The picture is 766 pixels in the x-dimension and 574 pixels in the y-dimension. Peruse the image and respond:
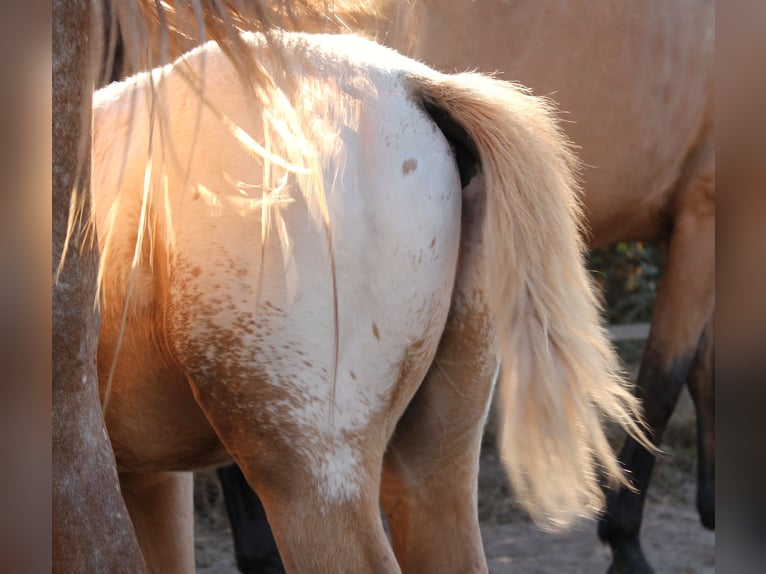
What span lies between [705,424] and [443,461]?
1472 millimetres

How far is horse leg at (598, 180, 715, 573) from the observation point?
2217 millimetres

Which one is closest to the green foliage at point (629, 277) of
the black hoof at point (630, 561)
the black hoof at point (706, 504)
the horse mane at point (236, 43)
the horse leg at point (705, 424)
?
the horse leg at point (705, 424)

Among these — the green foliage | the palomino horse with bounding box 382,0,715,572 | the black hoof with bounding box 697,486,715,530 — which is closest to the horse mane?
the palomino horse with bounding box 382,0,715,572

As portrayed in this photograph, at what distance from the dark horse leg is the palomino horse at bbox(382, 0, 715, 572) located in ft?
2.64

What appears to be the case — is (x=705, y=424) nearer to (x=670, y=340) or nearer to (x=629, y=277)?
(x=670, y=340)

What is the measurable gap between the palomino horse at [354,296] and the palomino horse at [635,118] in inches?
37.6

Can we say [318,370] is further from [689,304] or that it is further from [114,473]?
[689,304]

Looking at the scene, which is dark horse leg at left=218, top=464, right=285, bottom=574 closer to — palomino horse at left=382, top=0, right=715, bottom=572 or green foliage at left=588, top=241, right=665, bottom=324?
palomino horse at left=382, top=0, right=715, bottom=572

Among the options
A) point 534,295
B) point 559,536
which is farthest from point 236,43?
point 559,536

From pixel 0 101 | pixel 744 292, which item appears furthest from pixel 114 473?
pixel 744 292

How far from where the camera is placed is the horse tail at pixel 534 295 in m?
1.12

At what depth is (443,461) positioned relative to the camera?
1227mm

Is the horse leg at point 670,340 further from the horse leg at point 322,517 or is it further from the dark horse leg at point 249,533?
the horse leg at point 322,517

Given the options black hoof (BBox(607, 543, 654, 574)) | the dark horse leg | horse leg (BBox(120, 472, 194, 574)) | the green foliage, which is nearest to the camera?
horse leg (BBox(120, 472, 194, 574))
